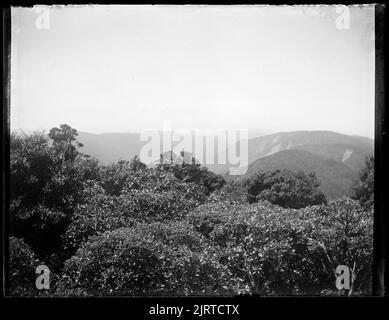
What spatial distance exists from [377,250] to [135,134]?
223 centimetres

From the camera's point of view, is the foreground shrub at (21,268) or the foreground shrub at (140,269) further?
the foreground shrub at (140,269)

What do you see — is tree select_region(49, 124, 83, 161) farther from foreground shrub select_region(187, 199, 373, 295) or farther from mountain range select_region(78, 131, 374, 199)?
foreground shrub select_region(187, 199, 373, 295)

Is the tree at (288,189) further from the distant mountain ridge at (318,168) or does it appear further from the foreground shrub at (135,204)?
the foreground shrub at (135,204)

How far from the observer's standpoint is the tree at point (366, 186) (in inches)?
144

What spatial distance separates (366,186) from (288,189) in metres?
0.67

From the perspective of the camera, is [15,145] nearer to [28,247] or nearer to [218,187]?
[28,247]

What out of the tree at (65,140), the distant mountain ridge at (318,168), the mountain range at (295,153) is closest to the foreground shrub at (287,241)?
the distant mountain ridge at (318,168)

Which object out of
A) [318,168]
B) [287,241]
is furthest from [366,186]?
[287,241]

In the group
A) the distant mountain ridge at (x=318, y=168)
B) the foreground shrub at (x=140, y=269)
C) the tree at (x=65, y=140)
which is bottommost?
the foreground shrub at (x=140, y=269)

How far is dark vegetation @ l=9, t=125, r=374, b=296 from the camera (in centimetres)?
376

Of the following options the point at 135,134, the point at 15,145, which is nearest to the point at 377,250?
the point at 135,134

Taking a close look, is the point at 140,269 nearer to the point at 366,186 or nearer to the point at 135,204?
the point at 135,204

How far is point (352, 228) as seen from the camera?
3.92 m

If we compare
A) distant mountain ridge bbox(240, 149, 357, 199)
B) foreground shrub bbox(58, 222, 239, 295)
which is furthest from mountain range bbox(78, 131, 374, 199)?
foreground shrub bbox(58, 222, 239, 295)
